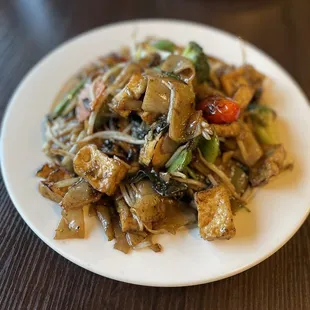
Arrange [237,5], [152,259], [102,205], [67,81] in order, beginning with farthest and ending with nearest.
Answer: [237,5], [67,81], [102,205], [152,259]

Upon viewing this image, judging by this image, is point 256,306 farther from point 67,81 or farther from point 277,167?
point 67,81

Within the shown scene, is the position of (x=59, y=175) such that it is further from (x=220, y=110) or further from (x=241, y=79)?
(x=241, y=79)

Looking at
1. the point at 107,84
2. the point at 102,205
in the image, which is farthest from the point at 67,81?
the point at 102,205

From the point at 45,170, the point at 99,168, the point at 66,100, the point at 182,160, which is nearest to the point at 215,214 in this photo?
the point at 182,160

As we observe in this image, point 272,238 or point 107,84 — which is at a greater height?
point 107,84

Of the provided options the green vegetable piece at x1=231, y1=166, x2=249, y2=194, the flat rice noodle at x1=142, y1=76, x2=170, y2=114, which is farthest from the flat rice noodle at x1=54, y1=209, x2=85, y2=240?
the green vegetable piece at x1=231, y1=166, x2=249, y2=194

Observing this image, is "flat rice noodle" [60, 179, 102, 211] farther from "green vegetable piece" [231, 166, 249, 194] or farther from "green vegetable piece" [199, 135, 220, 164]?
"green vegetable piece" [231, 166, 249, 194]
